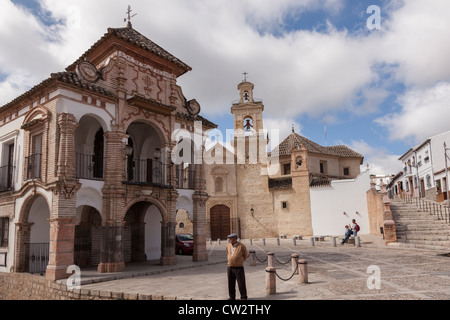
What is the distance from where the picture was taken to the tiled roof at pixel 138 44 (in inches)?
551

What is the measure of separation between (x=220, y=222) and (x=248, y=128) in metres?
9.23

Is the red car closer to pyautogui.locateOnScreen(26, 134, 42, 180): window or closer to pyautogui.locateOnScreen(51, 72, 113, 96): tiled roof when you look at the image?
pyautogui.locateOnScreen(26, 134, 42, 180): window

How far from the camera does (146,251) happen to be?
17.0 m

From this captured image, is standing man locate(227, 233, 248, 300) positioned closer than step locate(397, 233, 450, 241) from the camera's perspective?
Yes

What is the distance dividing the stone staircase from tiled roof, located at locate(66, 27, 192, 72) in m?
14.5

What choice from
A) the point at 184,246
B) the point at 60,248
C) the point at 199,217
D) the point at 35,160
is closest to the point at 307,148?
the point at 184,246

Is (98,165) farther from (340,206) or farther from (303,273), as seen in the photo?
(340,206)

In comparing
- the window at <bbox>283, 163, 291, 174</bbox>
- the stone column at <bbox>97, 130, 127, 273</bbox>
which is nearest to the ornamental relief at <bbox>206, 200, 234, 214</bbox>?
the window at <bbox>283, 163, 291, 174</bbox>

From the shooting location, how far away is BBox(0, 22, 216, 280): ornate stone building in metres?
12.2

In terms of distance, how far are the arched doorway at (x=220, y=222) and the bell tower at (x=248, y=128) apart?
463 centimetres

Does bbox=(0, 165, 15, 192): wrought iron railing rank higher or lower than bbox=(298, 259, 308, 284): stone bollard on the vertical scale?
higher

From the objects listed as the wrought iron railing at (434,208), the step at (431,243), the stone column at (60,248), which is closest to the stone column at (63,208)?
the stone column at (60,248)
